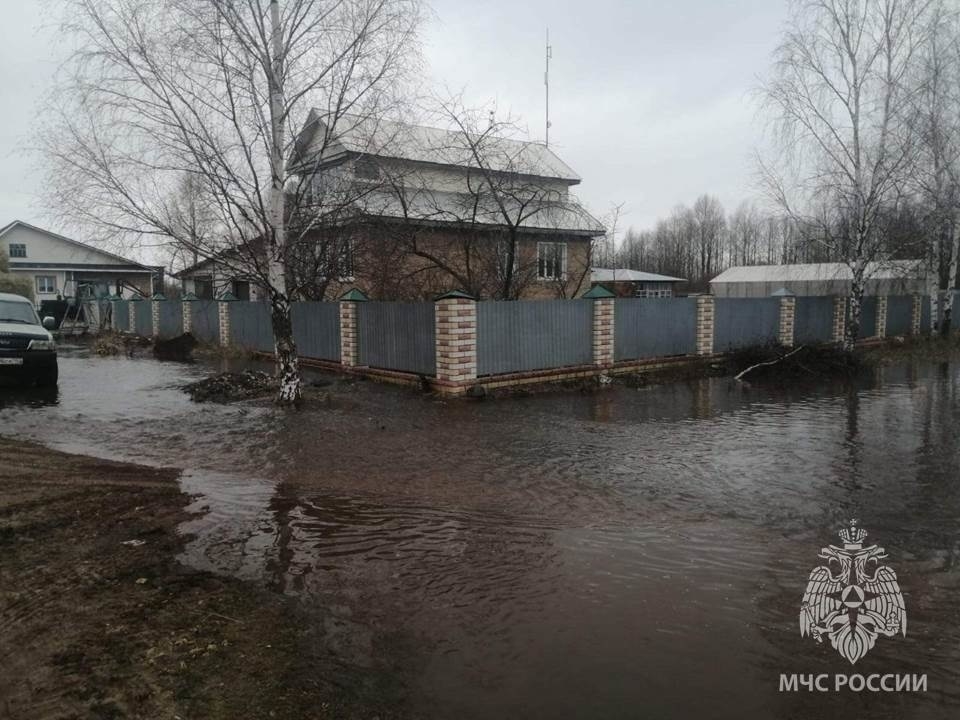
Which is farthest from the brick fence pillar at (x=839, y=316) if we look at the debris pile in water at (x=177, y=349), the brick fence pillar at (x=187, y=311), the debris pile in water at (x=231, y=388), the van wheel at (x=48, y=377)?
the brick fence pillar at (x=187, y=311)

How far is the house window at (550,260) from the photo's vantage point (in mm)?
18328

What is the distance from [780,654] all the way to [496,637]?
1.47m

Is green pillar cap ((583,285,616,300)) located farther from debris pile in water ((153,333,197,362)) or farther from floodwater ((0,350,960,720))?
debris pile in water ((153,333,197,362))

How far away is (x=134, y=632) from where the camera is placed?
3434mm

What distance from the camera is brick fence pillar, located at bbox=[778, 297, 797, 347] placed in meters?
18.0

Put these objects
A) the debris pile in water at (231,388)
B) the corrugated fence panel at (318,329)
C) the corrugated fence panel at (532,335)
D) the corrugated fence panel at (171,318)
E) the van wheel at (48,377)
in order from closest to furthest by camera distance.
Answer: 1. the debris pile in water at (231,388)
2. the corrugated fence panel at (532,335)
3. the van wheel at (48,377)
4. the corrugated fence panel at (318,329)
5. the corrugated fence panel at (171,318)

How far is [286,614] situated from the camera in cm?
368

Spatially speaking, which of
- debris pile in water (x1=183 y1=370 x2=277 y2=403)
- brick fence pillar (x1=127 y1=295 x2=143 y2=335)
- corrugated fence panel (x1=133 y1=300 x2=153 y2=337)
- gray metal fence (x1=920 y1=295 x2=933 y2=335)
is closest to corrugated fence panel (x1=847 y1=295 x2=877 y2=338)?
gray metal fence (x1=920 y1=295 x2=933 y2=335)

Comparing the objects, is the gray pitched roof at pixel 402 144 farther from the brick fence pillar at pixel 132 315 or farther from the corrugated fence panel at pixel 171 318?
the brick fence pillar at pixel 132 315

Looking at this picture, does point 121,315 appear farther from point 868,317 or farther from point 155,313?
point 868,317

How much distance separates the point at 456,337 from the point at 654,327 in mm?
5815

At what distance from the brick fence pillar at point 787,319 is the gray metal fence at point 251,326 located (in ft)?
47.3

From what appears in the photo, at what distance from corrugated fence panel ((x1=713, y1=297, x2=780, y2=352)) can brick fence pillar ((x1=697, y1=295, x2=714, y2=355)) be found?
238 millimetres

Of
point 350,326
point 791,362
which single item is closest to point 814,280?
point 791,362
